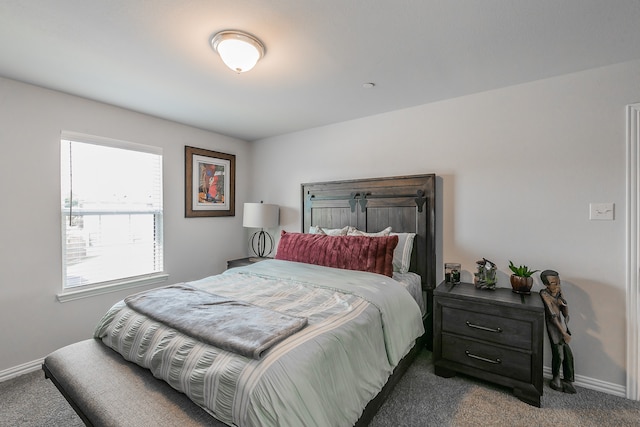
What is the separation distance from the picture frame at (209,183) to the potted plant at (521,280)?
132 inches

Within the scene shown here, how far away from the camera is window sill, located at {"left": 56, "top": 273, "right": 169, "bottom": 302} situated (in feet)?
8.58

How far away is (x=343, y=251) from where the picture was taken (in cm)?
262

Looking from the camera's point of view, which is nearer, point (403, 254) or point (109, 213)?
point (403, 254)

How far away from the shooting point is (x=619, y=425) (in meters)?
1.77

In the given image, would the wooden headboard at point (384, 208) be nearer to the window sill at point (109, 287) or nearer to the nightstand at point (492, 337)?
the nightstand at point (492, 337)

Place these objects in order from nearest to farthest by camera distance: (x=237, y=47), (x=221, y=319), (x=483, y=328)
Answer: (x=221, y=319), (x=237, y=47), (x=483, y=328)

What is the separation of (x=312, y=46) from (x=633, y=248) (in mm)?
2586

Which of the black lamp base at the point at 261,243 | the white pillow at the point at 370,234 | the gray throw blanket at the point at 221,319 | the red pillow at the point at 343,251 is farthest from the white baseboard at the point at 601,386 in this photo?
the black lamp base at the point at 261,243

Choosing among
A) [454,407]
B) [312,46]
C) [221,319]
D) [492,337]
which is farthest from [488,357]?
[312,46]

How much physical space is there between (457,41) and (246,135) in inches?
114

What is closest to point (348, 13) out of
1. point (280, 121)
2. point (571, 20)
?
point (571, 20)

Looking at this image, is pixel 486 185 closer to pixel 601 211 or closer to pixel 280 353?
pixel 601 211

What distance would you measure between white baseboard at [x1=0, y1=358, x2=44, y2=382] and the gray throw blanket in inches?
55.8

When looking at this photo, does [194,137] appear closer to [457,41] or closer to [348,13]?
[348,13]
